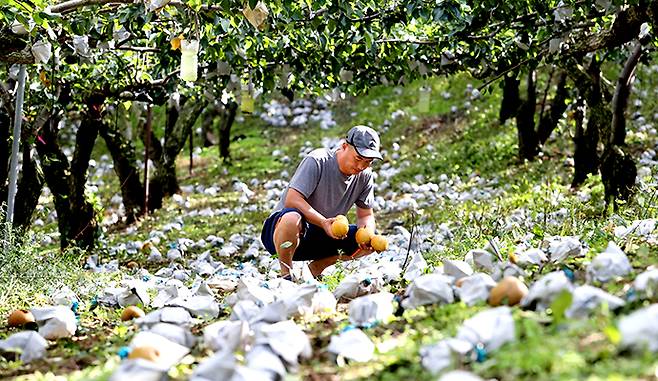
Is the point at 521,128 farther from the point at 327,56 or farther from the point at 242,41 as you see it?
the point at 242,41

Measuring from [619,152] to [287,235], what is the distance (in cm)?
299

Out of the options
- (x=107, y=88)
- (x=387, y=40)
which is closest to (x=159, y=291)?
(x=387, y=40)

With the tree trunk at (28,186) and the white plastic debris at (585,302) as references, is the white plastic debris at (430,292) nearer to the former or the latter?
the white plastic debris at (585,302)

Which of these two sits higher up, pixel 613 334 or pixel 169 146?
pixel 169 146

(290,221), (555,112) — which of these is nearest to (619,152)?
(290,221)

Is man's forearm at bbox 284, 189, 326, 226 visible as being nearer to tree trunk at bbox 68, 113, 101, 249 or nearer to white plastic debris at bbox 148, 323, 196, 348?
white plastic debris at bbox 148, 323, 196, 348

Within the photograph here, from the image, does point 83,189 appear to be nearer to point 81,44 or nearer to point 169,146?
point 81,44

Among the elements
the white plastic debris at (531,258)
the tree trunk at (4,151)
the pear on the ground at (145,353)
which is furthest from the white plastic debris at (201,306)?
the tree trunk at (4,151)

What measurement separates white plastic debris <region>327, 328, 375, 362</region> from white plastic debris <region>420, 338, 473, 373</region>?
257 mm

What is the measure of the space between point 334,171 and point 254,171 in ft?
25.9

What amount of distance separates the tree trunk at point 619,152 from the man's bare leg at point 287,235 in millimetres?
2764

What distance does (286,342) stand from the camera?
234 cm

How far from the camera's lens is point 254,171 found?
12477mm

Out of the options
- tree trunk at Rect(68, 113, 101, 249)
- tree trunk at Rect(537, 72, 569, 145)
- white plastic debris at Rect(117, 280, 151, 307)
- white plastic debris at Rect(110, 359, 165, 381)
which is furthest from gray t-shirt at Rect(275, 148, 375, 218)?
tree trunk at Rect(537, 72, 569, 145)
